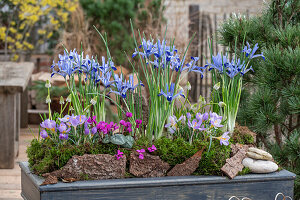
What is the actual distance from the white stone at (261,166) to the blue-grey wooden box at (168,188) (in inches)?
0.9

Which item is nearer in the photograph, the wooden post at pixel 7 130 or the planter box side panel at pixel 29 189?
the planter box side panel at pixel 29 189

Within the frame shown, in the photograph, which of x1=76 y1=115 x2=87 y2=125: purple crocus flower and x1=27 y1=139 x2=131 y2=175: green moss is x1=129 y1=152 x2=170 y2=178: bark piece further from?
x1=76 y1=115 x2=87 y2=125: purple crocus flower

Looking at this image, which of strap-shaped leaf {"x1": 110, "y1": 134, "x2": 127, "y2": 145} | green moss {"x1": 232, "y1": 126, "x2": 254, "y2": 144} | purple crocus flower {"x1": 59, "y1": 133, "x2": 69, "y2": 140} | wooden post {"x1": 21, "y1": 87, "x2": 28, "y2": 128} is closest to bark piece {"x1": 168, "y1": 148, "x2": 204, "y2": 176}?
strap-shaped leaf {"x1": 110, "y1": 134, "x2": 127, "y2": 145}

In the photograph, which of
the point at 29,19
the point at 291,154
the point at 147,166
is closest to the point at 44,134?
the point at 147,166

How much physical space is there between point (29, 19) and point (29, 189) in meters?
5.98

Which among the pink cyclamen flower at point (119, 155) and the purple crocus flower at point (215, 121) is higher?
the purple crocus flower at point (215, 121)

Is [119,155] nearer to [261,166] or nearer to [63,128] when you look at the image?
[63,128]

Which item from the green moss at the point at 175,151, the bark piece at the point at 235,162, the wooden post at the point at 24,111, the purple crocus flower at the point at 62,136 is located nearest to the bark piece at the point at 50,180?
the purple crocus flower at the point at 62,136

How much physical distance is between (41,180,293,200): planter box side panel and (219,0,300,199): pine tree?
652mm

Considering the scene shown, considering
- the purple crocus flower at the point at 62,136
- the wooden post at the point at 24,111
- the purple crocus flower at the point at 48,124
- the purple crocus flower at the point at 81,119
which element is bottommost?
the wooden post at the point at 24,111

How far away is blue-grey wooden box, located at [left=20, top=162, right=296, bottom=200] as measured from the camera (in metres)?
1.96

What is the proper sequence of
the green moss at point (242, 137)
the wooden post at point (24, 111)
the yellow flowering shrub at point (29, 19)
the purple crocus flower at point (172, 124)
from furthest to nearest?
the yellow flowering shrub at point (29, 19) < the wooden post at point (24, 111) < the green moss at point (242, 137) < the purple crocus flower at point (172, 124)

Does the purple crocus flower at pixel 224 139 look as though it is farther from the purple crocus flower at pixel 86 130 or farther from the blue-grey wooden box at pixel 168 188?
the purple crocus flower at pixel 86 130

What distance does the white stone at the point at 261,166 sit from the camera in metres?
2.17
